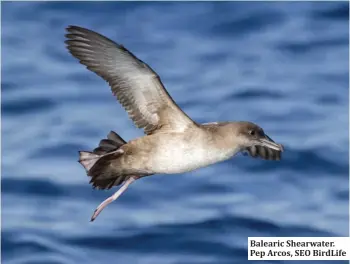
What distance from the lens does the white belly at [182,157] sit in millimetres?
10141

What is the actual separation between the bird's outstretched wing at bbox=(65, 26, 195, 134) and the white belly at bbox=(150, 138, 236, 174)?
0.21 metres

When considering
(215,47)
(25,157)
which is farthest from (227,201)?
(215,47)

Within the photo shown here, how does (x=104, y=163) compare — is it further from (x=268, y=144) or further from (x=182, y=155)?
(x=268, y=144)

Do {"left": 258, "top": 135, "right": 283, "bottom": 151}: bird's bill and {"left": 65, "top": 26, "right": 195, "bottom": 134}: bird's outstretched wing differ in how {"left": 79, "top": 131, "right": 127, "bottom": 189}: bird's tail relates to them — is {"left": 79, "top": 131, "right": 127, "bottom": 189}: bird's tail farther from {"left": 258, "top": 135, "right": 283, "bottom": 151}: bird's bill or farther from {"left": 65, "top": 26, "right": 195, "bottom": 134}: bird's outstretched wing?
{"left": 258, "top": 135, "right": 283, "bottom": 151}: bird's bill

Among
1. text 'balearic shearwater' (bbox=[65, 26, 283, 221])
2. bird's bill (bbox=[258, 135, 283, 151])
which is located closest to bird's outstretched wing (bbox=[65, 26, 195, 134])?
text 'balearic shearwater' (bbox=[65, 26, 283, 221])

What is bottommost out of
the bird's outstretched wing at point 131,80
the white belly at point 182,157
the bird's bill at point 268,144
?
the white belly at point 182,157

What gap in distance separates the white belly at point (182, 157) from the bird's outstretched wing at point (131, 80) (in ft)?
0.70

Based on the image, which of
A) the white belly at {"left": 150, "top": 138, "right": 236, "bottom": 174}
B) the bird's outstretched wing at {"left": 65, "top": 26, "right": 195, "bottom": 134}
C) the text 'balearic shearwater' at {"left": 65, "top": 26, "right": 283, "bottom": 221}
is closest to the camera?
the white belly at {"left": 150, "top": 138, "right": 236, "bottom": 174}

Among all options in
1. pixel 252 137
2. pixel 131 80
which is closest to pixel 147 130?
pixel 131 80

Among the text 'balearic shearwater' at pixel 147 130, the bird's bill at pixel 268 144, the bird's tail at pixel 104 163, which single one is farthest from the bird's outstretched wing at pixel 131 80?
the bird's bill at pixel 268 144

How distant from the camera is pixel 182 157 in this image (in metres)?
10.2

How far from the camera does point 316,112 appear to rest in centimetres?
2525

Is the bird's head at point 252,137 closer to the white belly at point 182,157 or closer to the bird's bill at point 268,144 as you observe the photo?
the bird's bill at point 268,144

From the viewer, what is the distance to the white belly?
10.1m
